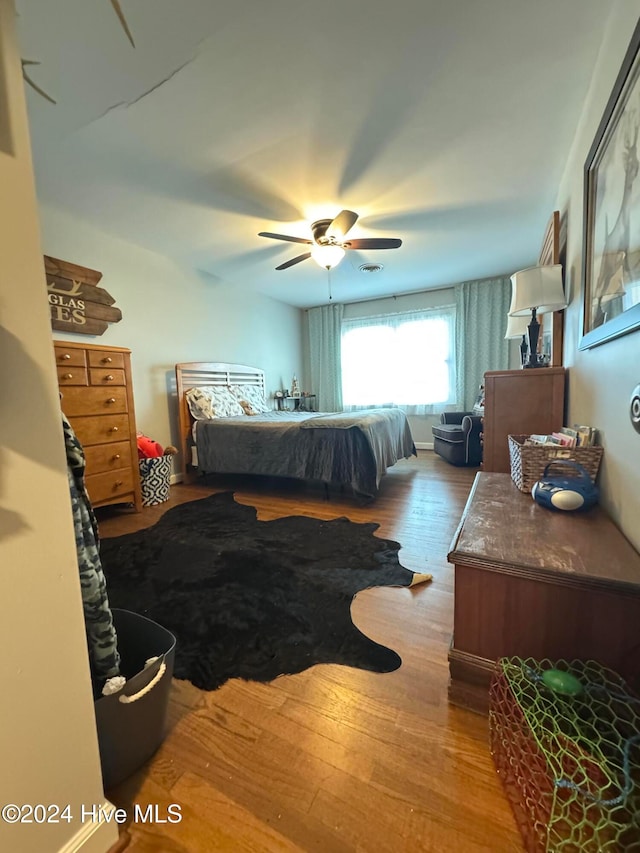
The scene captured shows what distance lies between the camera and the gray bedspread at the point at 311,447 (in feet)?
9.58

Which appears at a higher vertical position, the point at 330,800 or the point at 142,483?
the point at 142,483

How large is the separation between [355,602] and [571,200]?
261 cm

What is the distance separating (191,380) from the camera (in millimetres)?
3982

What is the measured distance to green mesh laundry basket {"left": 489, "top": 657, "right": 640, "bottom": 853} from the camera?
652mm

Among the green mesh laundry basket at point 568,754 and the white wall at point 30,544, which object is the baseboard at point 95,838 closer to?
the white wall at point 30,544

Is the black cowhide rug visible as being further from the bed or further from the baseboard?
the bed

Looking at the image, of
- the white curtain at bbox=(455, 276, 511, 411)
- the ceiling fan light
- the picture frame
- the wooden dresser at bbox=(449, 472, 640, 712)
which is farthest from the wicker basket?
the white curtain at bbox=(455, 276, 511, 411)

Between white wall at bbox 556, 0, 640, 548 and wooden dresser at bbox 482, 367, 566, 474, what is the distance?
98 millimetres

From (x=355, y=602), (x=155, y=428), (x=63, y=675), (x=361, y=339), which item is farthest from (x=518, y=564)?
(x=361, y=339)

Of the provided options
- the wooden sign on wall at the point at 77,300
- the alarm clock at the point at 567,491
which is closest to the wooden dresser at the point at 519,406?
the alarm clock at the point at 567,491

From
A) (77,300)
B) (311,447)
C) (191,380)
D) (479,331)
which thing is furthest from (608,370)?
(479,331)

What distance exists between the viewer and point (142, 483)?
3.08m

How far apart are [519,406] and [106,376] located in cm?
299

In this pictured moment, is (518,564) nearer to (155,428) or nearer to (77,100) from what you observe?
(77,100)
